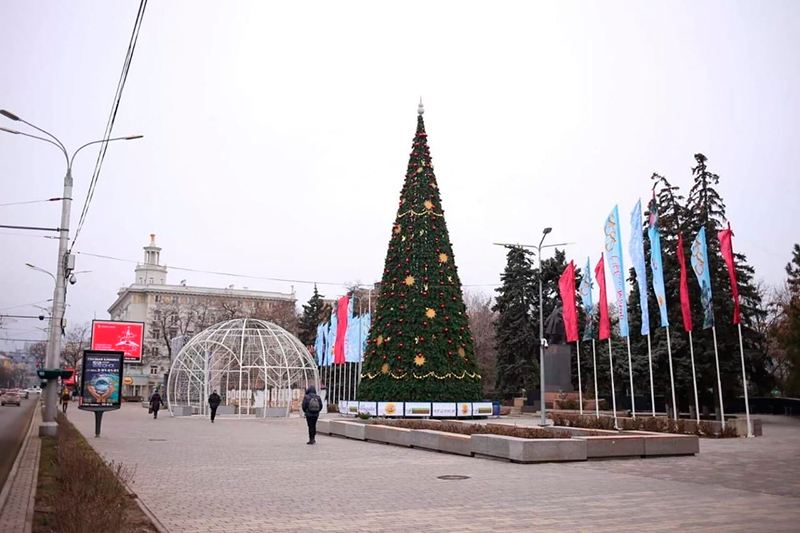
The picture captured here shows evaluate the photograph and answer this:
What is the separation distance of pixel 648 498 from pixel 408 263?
26.5 meters

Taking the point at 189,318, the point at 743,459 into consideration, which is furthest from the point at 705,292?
the point at 189,318

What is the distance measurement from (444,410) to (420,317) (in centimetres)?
457

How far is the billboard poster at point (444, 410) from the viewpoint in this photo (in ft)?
114

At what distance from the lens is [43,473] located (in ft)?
41.7

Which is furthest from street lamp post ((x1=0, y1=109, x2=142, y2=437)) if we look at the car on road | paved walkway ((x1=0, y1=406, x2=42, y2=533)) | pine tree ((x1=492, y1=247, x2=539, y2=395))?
the car on road

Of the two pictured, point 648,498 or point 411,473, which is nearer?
point 648,498

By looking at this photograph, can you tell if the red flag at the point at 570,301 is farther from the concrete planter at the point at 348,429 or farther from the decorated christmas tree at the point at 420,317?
the concrete planter at the point at 348,429

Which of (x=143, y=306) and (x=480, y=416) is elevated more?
(x=143, y=306)

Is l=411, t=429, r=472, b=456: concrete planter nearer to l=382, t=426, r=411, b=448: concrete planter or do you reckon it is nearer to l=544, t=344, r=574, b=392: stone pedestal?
l=382, t=426, r=411, b=448: concrete planter

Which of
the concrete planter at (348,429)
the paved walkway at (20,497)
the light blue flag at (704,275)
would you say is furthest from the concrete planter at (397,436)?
the light blue flag at (704,275)

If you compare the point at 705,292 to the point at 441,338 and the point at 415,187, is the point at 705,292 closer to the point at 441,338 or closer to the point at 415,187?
the point at 441,338

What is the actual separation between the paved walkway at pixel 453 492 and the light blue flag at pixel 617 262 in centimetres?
945

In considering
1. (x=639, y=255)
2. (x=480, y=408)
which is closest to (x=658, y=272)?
(x=639, y=255)

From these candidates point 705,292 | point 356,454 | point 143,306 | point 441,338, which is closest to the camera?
point 356,454
